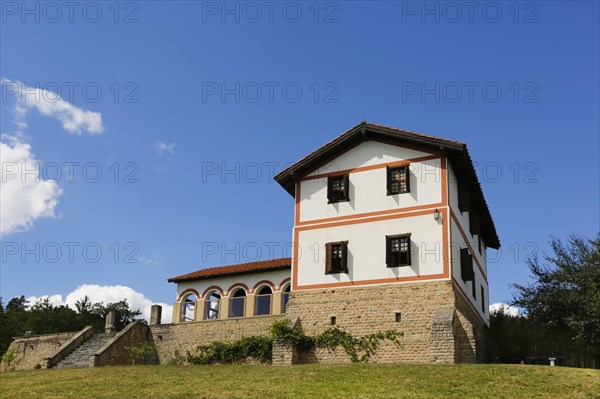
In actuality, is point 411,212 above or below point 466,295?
above

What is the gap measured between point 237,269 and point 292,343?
29.7 ft

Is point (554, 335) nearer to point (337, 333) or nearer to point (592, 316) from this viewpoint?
point (592, 316)

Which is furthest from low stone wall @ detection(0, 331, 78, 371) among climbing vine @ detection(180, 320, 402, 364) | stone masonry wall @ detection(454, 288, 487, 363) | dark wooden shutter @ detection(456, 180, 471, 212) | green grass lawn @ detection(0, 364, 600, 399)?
dark wooden shutter @ detection(456, 180, 471, 212)

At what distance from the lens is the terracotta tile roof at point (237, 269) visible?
3338 centimetres

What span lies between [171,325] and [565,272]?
2061cm

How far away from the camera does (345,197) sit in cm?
2830

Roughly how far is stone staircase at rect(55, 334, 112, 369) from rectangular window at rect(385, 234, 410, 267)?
15199 mm

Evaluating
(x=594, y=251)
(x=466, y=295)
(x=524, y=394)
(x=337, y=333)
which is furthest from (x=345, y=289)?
(x=594, y=251)

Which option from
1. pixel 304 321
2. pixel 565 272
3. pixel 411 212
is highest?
pixel 411 212

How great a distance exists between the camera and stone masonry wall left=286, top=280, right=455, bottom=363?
81.8ft

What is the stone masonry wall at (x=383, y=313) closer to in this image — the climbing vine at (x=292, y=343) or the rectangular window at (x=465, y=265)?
the climbing vine at (x=292, y=343)

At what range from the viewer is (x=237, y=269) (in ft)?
114

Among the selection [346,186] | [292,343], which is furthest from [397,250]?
[292,343]

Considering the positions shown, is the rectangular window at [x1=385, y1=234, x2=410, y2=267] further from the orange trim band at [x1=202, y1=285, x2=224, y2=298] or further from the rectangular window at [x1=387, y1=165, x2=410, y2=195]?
the orange trim band at [x1=202, y1=285, x2=224, y2=298]
